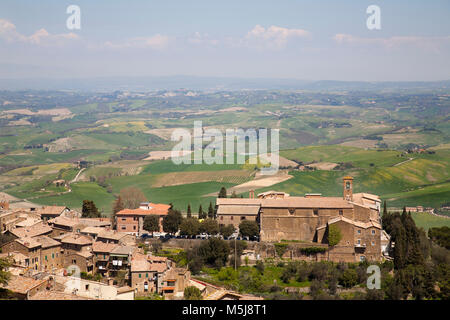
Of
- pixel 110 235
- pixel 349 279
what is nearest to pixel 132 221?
pixel 110 235

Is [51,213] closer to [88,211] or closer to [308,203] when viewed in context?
[88,211]

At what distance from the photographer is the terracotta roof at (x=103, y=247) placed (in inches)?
1214

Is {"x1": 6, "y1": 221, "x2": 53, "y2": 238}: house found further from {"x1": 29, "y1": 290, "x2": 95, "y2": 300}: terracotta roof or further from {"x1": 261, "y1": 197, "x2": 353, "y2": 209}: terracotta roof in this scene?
{"x1": 261, "y1": 197, "x2": 353, "y2": 209}: terracotta roof

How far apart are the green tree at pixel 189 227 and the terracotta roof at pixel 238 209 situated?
110 inches

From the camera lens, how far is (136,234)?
37.9 metres

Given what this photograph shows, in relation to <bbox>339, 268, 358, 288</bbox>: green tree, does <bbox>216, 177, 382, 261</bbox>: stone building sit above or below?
above

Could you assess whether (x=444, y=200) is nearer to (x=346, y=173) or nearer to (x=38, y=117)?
(x=346, y=173)

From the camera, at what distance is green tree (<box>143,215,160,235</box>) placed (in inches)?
1460

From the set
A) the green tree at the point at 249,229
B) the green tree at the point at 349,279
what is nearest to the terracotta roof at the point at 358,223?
the green tree at the point at 349,279

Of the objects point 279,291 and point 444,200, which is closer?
point 279,291

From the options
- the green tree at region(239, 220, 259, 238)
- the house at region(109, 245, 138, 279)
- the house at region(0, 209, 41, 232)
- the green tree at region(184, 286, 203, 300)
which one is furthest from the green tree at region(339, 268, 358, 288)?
the house at region(0, 209, 41, 232)

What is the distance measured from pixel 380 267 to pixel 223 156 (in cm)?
6531

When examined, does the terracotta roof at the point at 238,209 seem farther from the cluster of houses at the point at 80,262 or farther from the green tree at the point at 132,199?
the green tree at the point at 132,199
